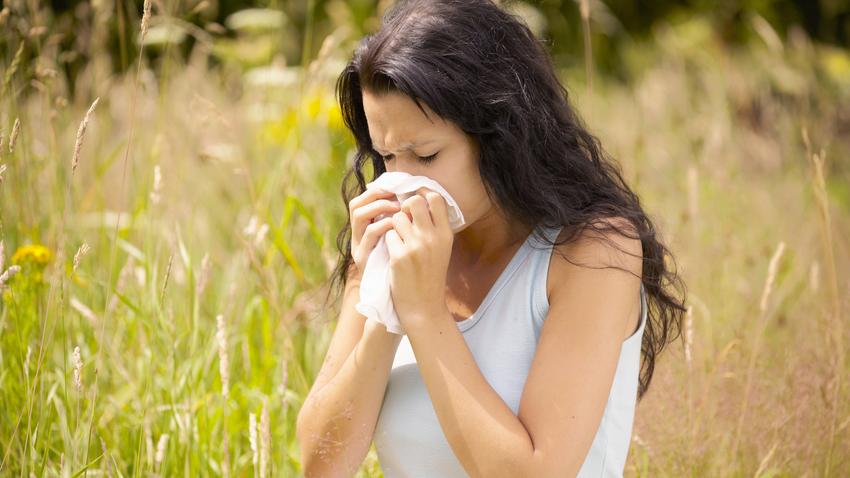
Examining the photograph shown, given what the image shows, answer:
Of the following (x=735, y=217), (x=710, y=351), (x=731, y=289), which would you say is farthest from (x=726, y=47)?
(x=710, y=351)

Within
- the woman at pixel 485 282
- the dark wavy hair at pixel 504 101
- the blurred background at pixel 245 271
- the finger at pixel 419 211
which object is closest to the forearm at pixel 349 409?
the woman at pixel 485 282

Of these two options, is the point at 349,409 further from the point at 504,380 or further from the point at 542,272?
the point at 542,272

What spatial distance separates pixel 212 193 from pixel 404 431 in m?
2.20

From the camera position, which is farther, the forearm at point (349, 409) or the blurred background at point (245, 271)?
the blurred background at point (245, 271)

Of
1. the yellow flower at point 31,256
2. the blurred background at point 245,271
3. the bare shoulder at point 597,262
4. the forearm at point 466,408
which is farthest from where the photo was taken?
the yellow flower at point 31,256

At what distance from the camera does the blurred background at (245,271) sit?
74.7 inches

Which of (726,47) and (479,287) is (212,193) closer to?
(479,287)

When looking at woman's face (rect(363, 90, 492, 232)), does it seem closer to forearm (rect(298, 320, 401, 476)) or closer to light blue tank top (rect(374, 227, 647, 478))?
light blue tank top (rect(374, 227, 647, 478))

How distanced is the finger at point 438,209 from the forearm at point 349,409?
0.22 metres

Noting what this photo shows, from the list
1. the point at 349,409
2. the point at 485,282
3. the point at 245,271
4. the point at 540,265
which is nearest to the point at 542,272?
the point at 540,265

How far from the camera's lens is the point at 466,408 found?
54.4 inches

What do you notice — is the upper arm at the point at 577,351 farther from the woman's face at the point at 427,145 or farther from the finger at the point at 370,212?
the finger at the point at 370,212

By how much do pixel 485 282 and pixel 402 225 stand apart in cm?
28

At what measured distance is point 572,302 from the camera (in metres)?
1.47
